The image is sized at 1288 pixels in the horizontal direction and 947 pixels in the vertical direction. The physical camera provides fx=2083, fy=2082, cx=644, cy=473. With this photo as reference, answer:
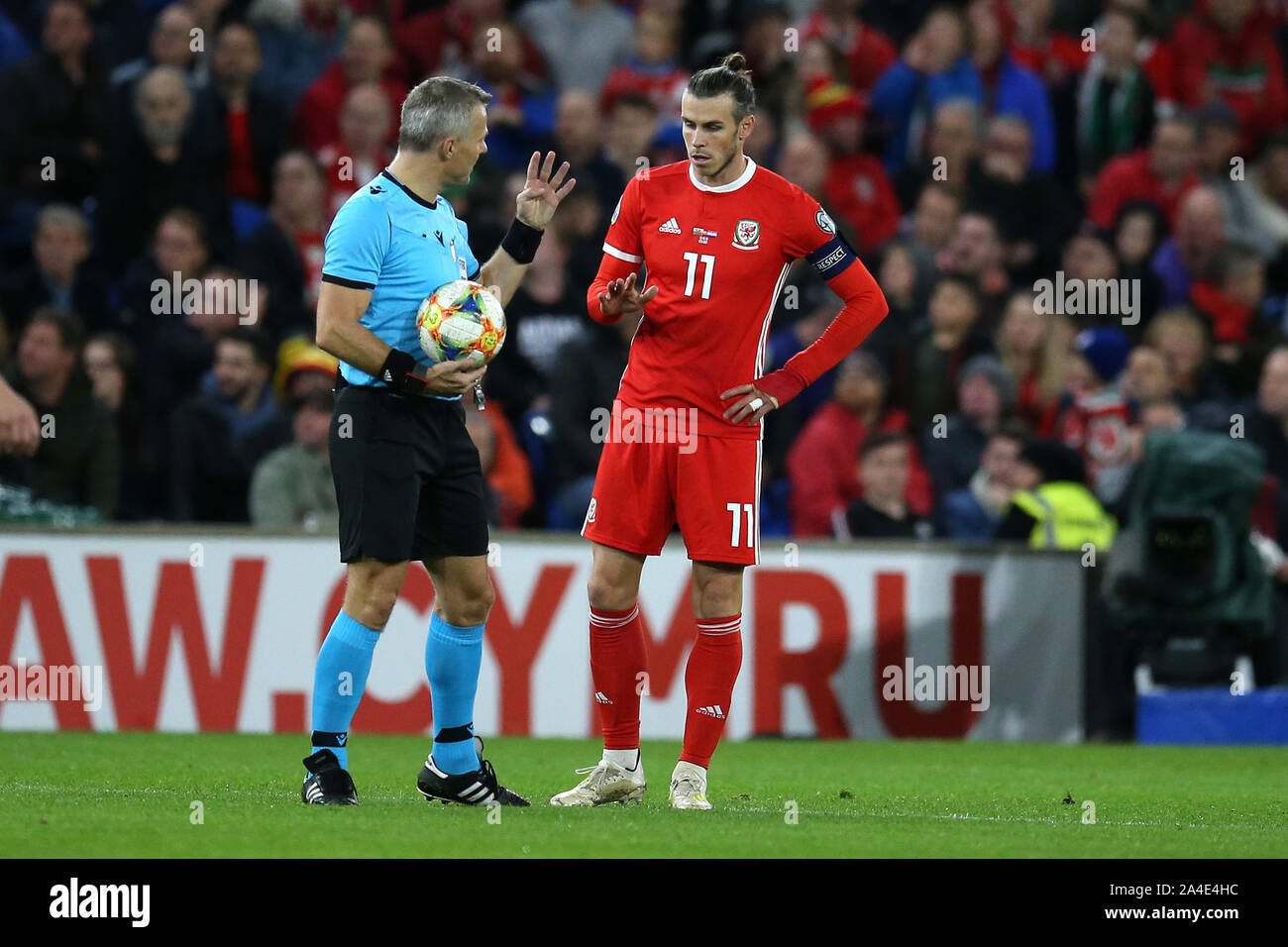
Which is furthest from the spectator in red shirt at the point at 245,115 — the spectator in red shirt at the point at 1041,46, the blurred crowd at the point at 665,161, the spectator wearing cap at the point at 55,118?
the spectator in red shirt at the point at 1041,46

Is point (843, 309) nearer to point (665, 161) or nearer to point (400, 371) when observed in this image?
point (400, 371)

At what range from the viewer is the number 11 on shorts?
7492mm

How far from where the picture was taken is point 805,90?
16.1m

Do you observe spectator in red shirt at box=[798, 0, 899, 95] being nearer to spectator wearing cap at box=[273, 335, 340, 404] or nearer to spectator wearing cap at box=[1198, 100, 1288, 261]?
spectator wearing cap at box=[1198, 100, 1288, 261]

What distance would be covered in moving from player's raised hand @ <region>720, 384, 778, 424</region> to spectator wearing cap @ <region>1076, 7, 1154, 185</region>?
989 centimetres

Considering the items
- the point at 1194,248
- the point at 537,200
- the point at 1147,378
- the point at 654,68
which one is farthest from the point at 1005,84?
the point at 537,200

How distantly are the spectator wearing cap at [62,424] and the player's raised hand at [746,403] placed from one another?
20.0 ft

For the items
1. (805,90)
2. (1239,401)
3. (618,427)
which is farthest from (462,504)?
(805,90)

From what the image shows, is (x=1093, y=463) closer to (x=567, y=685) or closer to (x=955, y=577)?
(x=955, y=577)

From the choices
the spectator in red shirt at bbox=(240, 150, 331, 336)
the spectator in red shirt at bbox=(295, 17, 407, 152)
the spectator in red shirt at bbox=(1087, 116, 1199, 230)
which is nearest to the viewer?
the spectator in red shirt at bbox=(240, 150, 331, 336)

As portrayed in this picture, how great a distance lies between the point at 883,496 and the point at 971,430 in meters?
1.15

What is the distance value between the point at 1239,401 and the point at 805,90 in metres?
4.17

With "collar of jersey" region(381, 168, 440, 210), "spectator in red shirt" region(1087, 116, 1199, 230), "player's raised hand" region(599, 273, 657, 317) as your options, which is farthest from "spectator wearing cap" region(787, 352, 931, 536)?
"collar of jersey" region(381, 168, 440, 210)

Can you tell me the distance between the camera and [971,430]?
536 inches
